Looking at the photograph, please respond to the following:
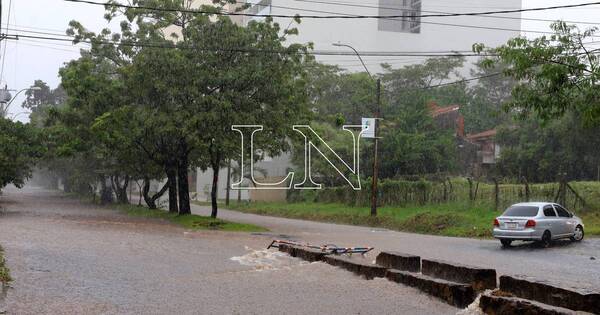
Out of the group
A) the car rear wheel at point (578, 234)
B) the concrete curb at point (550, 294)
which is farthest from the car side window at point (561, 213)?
the concrete curb at point (550, 294)

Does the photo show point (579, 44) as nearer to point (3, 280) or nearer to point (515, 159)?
point (3, 280)

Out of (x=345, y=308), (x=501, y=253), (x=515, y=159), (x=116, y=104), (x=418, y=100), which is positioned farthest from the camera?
(x=418, y=100)

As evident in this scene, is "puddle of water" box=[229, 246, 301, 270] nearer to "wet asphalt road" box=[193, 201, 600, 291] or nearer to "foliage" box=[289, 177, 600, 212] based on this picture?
"wet asphalt road" box=[193, 201, 600, 291]

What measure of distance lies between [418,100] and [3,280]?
4275 centimetres

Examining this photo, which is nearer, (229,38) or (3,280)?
(3,280)

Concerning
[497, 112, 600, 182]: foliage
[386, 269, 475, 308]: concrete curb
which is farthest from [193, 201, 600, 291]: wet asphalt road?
[497, 112, 600, 182]: foliage

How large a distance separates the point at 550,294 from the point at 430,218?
918 inches

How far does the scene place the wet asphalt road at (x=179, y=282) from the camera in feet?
34.0

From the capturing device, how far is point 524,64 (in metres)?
12.6

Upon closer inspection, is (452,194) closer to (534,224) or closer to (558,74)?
(534,224)

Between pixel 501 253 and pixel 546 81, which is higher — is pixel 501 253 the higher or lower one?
the lower one

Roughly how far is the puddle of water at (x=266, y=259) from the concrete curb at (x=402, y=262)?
8.55 ft

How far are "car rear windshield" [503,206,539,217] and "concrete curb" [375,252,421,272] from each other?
9637 millimetres

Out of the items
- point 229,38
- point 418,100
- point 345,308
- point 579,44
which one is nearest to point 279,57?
point 229,38
